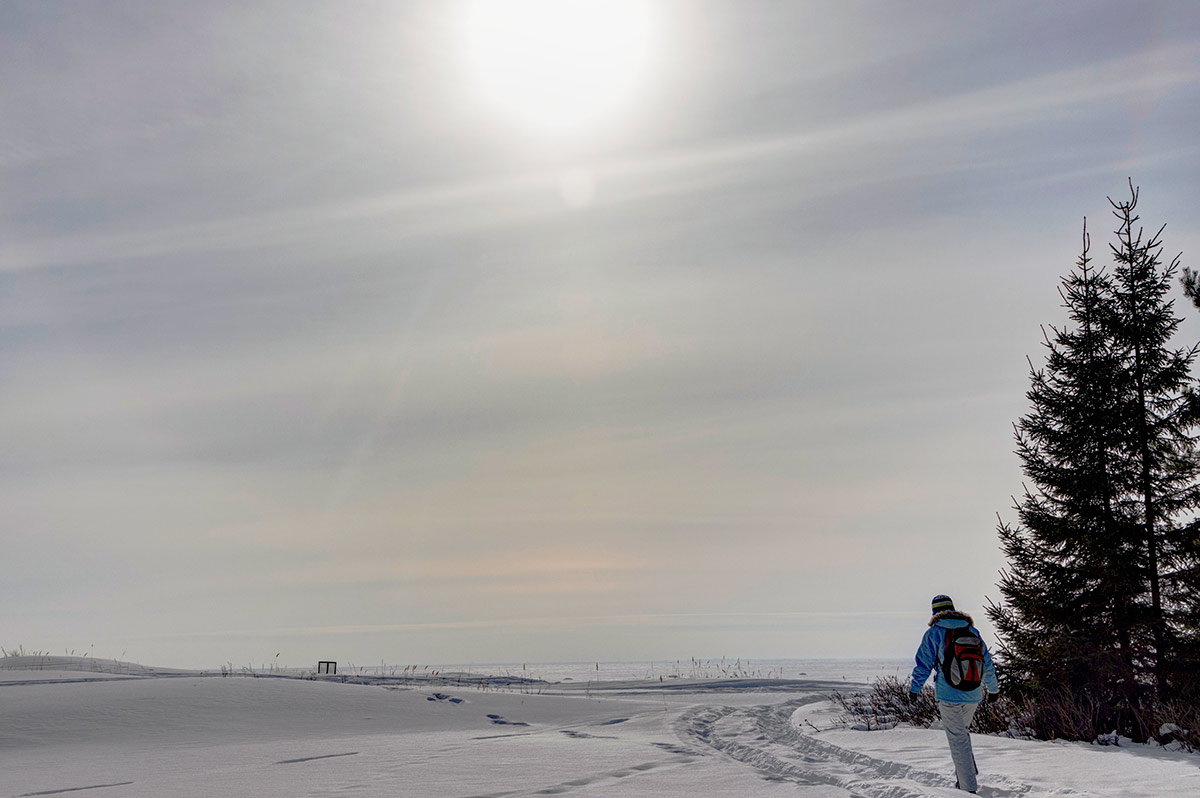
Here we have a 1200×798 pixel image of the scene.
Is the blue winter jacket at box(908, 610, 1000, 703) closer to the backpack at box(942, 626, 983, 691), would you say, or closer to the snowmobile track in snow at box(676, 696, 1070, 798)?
the backpack at box(942, 626, 983, 691)

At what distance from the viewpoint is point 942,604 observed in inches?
440

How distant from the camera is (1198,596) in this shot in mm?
14562

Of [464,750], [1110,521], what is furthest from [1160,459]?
[464,750]

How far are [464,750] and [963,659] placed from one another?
820cm

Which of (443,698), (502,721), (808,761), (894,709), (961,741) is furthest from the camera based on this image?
(443,698)

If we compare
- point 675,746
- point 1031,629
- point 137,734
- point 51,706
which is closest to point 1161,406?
point 1031,629

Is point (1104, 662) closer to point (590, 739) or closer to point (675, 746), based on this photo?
point (675, 746)

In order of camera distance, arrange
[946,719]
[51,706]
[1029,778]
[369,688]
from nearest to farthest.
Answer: [1029,778] → [946,719] → [51,706] → [369,688]

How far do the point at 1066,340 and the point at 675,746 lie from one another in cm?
1077

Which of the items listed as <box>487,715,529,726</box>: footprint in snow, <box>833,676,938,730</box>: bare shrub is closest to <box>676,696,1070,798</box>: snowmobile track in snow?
<box>833,676,938,730</box>: bare shrub

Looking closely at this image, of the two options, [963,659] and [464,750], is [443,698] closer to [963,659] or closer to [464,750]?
[464,750]

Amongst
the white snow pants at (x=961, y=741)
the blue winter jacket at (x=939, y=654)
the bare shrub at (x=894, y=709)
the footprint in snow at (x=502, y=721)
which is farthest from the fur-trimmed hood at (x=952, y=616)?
the footprint in snow at (x=502, y=721)

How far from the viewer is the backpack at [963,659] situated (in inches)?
413

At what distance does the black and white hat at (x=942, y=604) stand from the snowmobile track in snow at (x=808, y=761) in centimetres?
193
